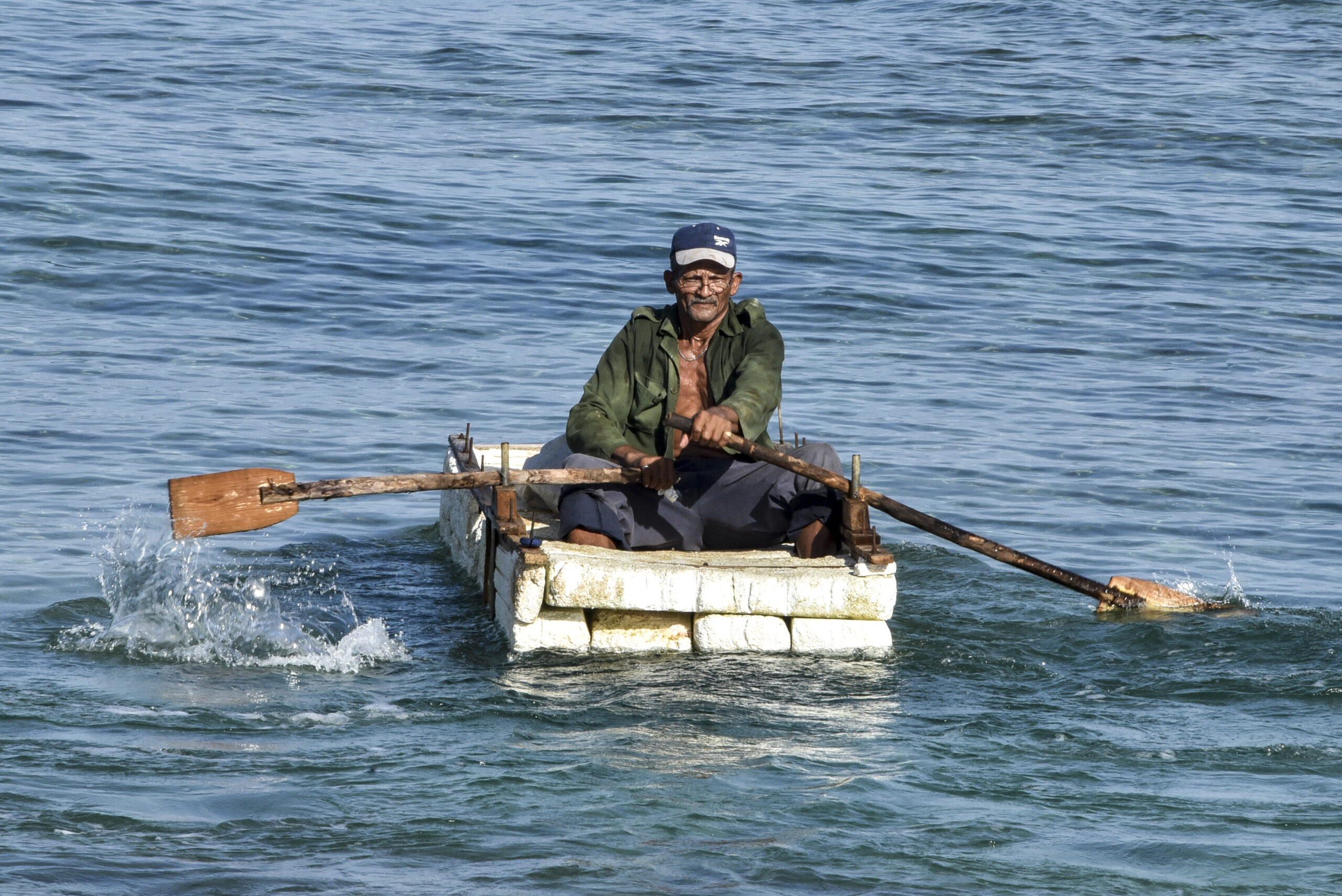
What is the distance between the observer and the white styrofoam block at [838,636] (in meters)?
6.68

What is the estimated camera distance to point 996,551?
23.4 feet

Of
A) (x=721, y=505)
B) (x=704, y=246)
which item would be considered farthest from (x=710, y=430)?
(x=704, y=246)

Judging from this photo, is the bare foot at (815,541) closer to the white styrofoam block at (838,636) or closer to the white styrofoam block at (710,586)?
the white styrofoam block at (710,586)

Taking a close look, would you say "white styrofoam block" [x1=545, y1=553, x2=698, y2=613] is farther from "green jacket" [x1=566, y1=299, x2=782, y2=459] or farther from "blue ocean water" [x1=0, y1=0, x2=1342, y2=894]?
"green jacket" [x1=566, y1=299, x2=782, y2=459]

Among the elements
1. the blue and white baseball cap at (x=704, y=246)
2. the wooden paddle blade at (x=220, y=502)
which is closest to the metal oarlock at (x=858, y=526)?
the blue and white baseball cap at (x=704, y=246)

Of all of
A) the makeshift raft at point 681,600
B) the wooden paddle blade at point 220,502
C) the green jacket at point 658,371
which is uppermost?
the green jacket at point 658,371

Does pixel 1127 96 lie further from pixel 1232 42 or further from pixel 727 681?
pixel 727 681

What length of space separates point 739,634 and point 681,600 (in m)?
0.30

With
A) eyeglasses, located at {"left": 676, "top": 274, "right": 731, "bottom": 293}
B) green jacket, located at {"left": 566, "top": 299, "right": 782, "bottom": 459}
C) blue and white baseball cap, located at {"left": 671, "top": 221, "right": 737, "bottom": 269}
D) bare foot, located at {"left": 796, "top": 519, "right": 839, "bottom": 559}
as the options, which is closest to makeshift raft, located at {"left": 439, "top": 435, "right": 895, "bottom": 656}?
bare foot, located at {"left": 796, "top": 519, "right": 839, "bottom": 559}

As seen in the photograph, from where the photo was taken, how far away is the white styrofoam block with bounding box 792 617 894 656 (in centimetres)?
668

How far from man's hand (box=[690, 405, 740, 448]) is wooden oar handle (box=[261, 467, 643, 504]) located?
29 cm

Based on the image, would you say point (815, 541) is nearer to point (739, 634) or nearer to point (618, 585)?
point (739, 634)

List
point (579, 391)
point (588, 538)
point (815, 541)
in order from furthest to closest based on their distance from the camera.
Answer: point (579, 391) < point (815, 541) < point (588, 538)

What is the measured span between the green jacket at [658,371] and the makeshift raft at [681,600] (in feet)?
2.01
